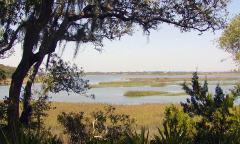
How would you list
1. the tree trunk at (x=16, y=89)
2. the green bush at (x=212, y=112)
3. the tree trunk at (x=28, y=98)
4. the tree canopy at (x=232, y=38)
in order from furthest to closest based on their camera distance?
the tree canopy at (x=232, y=38) < the tree trunk at (x=28, y=98) < the tree trunk at (x=16, y=89) < the green bush at (x=212, y=112)

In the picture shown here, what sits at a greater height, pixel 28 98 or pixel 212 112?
pixel 28 98

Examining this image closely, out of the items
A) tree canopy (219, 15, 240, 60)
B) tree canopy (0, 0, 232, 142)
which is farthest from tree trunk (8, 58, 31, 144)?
tree canopy (219, 15, 240, 60)

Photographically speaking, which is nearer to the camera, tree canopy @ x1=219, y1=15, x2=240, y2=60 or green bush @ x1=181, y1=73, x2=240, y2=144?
green bush @ x1=181, y1=73, x2=240, y2=144

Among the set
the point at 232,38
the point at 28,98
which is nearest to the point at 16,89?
the point at 28,98

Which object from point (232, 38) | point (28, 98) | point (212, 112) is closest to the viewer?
point (212, 112)

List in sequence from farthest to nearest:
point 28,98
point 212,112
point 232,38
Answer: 1. point 232,38
2. point 28,98
3. point 212,112

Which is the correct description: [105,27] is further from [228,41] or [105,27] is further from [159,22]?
[228,41]

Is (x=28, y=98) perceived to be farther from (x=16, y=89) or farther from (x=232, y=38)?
(x=232, y=38)

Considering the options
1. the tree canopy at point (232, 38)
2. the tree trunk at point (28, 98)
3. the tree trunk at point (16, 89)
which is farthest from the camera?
the tree canopy at point (232, 38)

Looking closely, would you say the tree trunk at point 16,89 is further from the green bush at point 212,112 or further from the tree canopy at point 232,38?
the tree canopy at point 232,38

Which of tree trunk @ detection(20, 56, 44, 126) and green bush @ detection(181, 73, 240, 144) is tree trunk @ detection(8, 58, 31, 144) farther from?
green bush @ detection(181, 73, 240, 144)

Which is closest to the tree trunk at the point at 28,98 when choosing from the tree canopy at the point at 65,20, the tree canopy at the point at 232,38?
the tree canopy at the point at 65,20

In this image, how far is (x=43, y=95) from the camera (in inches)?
749

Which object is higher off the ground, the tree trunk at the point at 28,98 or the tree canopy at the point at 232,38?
the tree canopy at the point at 232,38
